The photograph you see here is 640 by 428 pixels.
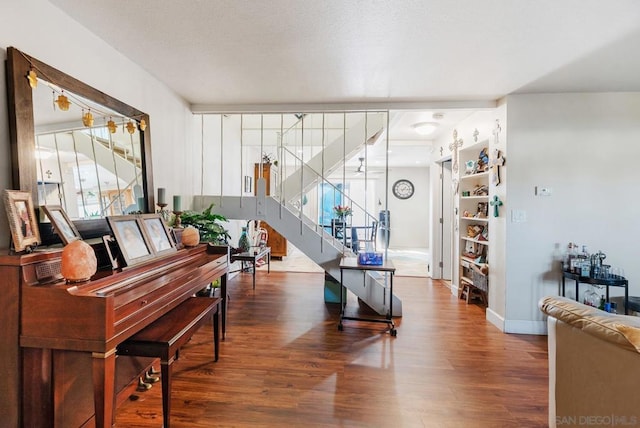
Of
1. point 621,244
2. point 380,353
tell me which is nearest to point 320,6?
point 380,353

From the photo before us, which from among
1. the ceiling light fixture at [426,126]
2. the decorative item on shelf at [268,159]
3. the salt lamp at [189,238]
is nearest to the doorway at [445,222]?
the ceiling light fixture at [426,126]

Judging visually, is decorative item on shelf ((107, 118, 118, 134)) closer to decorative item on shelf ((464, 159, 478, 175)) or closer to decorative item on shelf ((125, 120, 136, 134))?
decorative item on shelf ((125, 120, 136, 134))

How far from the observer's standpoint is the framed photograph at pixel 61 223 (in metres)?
1.41

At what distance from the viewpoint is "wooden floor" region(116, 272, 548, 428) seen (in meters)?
1.71

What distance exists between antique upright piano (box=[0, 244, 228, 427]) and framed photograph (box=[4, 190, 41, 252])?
14 centimetres

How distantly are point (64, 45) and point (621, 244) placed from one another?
4.95 m

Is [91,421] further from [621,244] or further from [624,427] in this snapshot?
[621,244]

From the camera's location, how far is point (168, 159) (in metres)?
2.98

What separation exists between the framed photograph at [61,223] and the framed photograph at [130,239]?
176mm

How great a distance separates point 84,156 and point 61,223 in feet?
2.11

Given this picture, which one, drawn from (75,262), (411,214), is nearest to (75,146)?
(75,262)

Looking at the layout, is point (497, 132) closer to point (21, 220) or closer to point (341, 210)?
point (341, 210)

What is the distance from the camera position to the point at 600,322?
120 centimetres

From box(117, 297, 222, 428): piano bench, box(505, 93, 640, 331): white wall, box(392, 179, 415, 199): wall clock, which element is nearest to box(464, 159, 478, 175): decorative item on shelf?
box(505, 93, 640, 331): white wall
